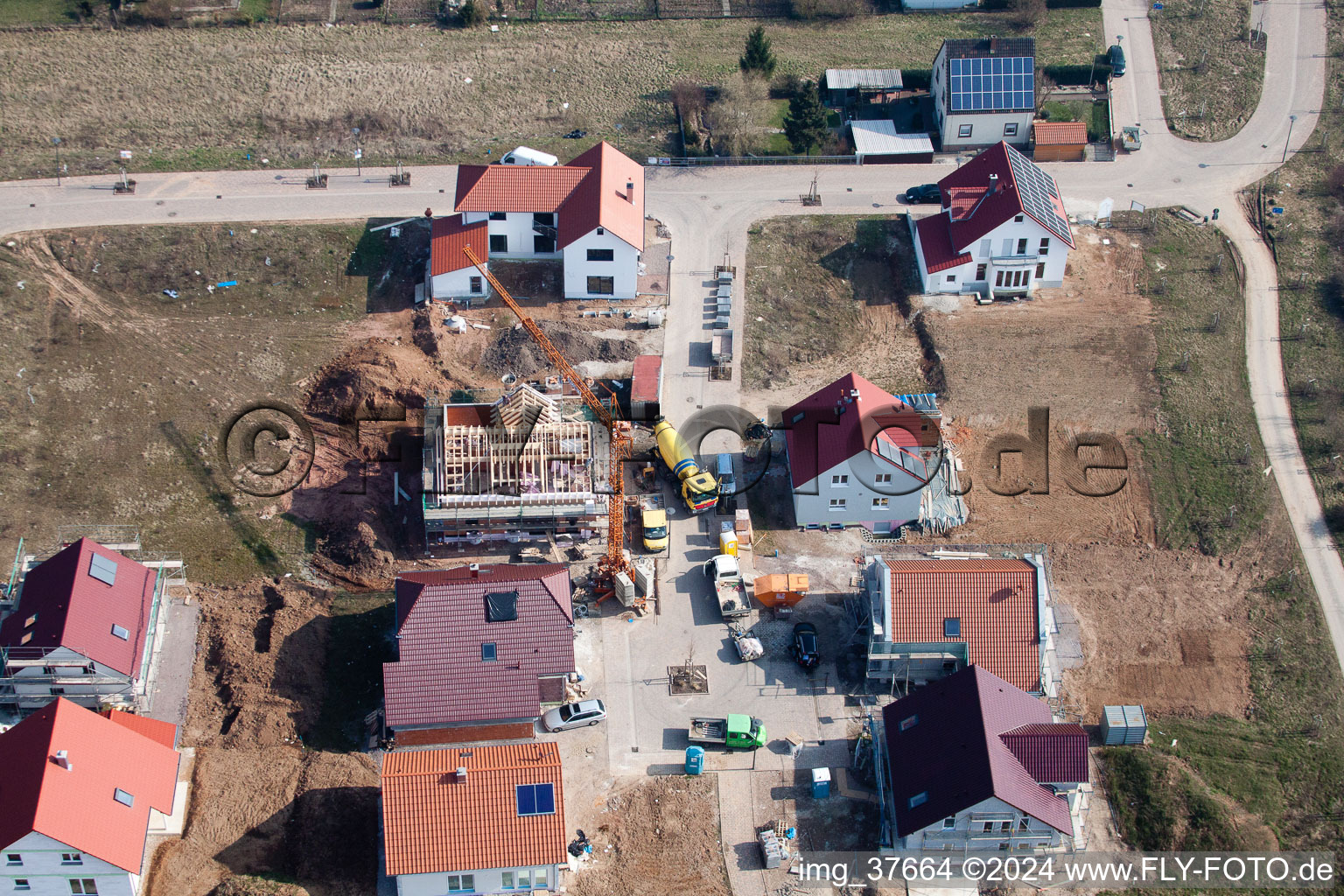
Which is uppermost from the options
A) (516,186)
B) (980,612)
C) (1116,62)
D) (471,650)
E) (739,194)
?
(1116,62)

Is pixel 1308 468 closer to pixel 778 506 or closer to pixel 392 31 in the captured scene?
pixel 778 506

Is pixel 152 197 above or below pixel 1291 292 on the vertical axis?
above

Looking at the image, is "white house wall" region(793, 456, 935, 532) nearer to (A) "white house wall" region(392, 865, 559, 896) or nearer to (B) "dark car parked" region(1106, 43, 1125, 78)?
(A) "white house wall" region(392, 865, 559, 896)

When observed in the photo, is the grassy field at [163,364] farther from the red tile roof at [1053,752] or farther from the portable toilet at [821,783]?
the red tile roof at [1053,752]

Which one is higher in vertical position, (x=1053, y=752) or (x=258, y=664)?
(x=258, y=664)

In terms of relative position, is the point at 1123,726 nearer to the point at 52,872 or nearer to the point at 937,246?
the point at 937,246

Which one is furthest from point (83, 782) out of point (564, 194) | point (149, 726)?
point (564, 194)

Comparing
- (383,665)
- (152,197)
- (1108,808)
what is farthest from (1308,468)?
(152,197)

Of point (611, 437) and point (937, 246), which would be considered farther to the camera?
point (937, 246)
